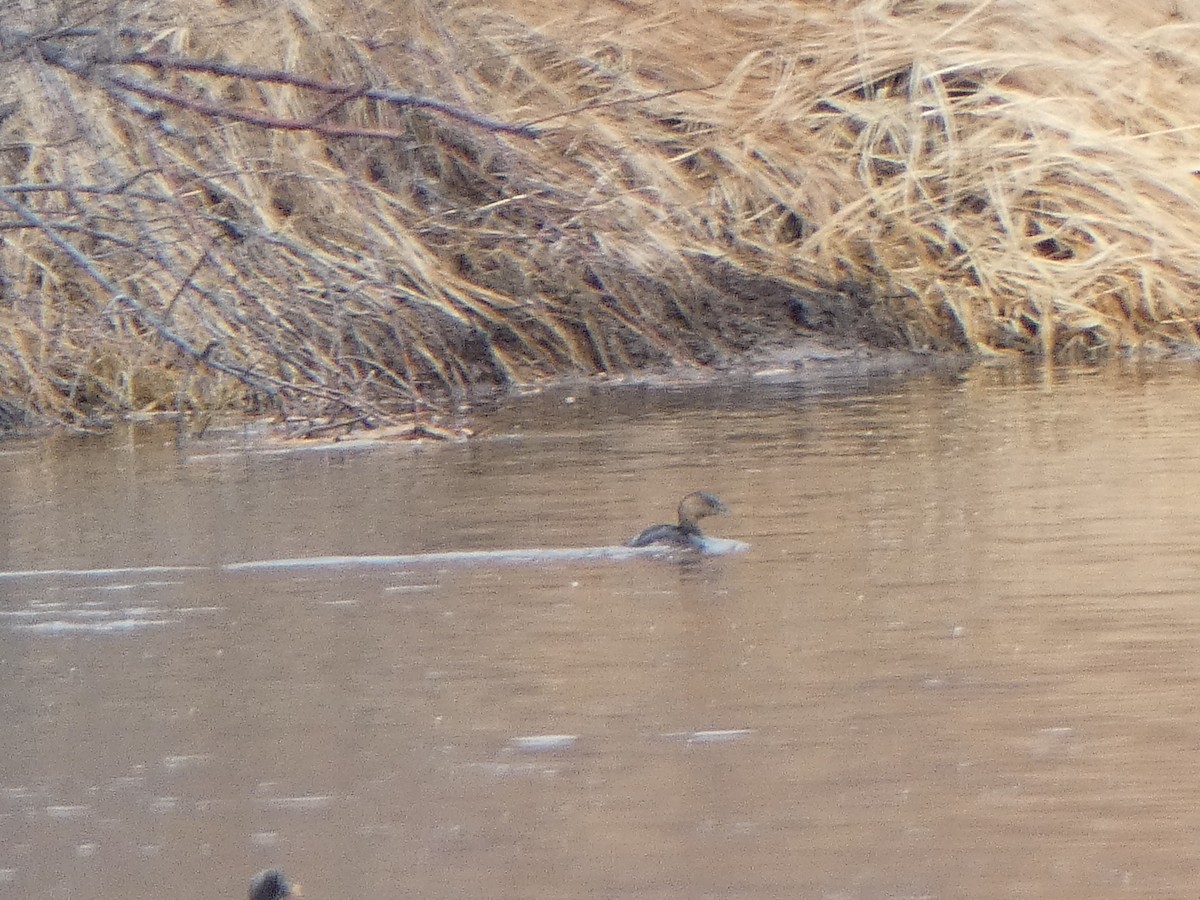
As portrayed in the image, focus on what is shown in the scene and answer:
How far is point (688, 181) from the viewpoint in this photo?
1155 centimetres

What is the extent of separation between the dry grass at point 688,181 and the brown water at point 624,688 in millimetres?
3582

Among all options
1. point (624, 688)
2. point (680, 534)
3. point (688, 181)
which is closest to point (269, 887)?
point (624, 688)

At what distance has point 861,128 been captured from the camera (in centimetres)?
1195

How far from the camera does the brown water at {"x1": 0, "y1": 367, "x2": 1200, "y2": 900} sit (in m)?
2.85

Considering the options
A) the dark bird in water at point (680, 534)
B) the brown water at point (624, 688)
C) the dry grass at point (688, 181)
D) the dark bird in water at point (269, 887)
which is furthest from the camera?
the dry grass at point (688, 181)

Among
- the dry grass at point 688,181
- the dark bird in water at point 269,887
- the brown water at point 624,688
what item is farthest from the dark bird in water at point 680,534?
the dry grass at point 688,181

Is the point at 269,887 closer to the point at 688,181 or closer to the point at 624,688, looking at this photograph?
the point at 624,688

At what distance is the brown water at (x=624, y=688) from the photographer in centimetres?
285

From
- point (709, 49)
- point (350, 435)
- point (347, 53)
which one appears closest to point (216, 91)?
point (347, 53)

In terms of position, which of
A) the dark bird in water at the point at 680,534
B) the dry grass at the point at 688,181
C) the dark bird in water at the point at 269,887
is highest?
the dry grass at the point at 688,181

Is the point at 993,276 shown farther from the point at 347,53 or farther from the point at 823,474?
the point at 823,474

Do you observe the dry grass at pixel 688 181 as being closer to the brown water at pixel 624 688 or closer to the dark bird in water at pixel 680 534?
the brown water at pixel 624 688

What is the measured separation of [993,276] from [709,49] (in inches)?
84.3

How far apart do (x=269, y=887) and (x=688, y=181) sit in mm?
9097
